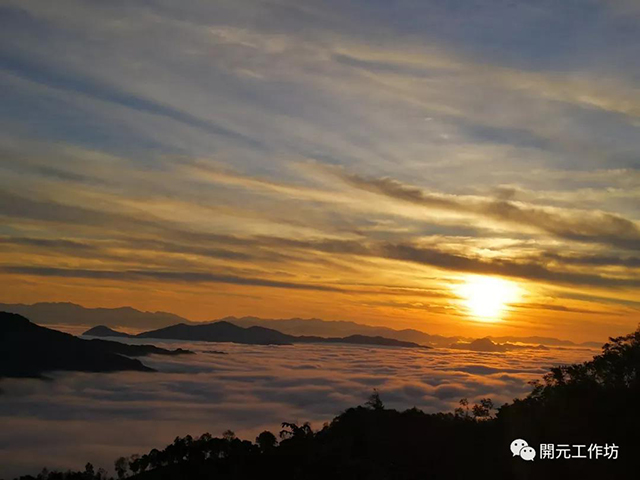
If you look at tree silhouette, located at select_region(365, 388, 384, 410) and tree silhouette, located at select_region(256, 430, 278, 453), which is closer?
tree silhouette, located at select_region(365, 388, 384, 410)

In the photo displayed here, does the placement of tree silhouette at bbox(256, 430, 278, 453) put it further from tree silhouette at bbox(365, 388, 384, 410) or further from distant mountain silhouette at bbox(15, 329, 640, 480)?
tree silhouette at bbox(365, 388, 384, 410)

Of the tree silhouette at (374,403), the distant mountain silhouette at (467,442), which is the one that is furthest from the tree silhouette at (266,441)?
the tree silhouette at (374,403)

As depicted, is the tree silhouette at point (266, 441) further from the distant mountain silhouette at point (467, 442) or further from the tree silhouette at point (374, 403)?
the tree silhouette at point (374, 403)

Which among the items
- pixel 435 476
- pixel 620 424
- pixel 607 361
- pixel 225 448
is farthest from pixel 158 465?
pixel 620 424

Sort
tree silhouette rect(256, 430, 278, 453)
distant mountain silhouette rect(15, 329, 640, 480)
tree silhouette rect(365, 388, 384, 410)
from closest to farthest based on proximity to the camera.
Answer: distant mountain silhouette rect(15, 329, 640, 480)
tree silhouette rect(365, 388, 384, 410)
tree silhouette rect(256, 430, 278, 453)

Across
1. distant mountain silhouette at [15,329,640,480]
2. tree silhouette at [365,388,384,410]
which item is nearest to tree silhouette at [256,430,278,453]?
distant mountain silhouette at [15,329,640,480]

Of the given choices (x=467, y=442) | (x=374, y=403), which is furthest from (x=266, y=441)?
(x=467, y=442)

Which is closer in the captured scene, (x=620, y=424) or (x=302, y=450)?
(x=620, y=424)

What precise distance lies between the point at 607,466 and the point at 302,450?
68.4m

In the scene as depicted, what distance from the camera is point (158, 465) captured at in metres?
137

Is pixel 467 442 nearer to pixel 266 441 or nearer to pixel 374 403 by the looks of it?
pixel 374 403

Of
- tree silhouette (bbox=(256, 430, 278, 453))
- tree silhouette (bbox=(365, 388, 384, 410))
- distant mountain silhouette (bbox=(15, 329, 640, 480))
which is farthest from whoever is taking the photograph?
tree silhouette (bbox=(256, 430, 278, 453))

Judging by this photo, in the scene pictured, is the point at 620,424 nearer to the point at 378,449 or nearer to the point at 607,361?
the point at 607,361

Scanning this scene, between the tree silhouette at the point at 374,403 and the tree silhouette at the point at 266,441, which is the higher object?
the tree silhouette at the point at 374,403
